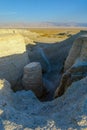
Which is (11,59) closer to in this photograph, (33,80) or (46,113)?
(33,80)

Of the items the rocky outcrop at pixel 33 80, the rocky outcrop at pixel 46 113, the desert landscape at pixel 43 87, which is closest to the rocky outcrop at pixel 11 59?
the desert landscape at pixel 43 87

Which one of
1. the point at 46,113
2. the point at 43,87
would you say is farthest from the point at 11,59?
the point at 46,113

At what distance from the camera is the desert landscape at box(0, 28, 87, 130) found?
5613 millimetres

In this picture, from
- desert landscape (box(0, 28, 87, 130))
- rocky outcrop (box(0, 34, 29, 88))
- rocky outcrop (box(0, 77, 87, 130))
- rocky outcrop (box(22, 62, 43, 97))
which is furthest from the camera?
rocky outcrop (box(0, 34, 29, 88))

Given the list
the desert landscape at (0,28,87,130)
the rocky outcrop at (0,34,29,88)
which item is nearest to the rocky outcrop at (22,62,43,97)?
the desert landscape at (0,28,87,130)

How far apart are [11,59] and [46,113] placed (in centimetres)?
756

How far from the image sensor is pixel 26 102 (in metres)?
8.20

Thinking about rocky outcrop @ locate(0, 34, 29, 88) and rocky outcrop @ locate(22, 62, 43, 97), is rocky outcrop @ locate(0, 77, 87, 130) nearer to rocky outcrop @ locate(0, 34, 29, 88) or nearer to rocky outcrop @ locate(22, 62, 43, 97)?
rocky outcrop @ locate(22, 62, 43, 97)

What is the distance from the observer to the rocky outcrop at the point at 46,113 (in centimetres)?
527

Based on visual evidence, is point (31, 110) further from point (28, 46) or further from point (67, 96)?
point (28, 46)

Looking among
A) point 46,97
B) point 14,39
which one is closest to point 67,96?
point 46,97

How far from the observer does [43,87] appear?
13367 mm

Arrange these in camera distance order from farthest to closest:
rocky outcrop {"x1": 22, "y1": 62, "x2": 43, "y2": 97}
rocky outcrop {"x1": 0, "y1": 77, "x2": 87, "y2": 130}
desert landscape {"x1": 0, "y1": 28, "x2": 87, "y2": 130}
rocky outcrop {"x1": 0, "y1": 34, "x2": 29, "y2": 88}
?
rocky outcrop {"x1": 0, "y1": 34, "x2": 29, "y2": 88}, rocky outcrop {"x1": 22, "y1": 62, "x2": 43, "y2": 97}, desert landscape {"x1": 0, "y1": 28, "x2": 87, "y2": 130}, rocky outcrop {"x1": 0, "y1": 77, "x2": 87, "y2": 130}

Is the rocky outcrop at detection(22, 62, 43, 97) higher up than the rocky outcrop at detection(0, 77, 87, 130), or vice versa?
the rocky outcrop at detection(0, 77, 87, 130)
